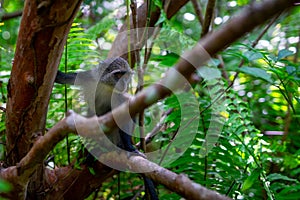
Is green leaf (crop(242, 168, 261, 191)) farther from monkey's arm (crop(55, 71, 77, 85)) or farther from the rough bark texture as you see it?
monkey's arm (crop(55, 71, 77, 85))

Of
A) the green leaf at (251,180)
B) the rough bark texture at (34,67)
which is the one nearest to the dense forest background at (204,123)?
the green leaf at (251,180)

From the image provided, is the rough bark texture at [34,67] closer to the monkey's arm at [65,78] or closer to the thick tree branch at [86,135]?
the thick tree branch at [86,135]

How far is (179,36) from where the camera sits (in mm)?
2051

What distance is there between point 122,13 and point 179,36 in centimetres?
68

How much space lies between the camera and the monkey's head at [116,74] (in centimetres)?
206

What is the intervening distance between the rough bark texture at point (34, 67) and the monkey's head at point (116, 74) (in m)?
0.69

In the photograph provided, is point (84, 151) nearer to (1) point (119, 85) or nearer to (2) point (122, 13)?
(1) point (119, 85)

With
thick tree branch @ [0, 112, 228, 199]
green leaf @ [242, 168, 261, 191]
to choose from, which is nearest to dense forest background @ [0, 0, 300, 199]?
green leaf @ [242, 168, 261, 191]

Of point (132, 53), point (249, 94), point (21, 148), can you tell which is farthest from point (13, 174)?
point (249, 94)

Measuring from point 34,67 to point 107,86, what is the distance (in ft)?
2.95

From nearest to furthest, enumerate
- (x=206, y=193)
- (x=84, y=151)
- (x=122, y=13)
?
(x=206, y=193) < (x=84, y=151) < (x=122, y=13)

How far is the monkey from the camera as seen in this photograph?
2.03m

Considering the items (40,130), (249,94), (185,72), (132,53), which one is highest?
(185,72)

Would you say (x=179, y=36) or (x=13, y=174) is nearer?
(x=13, y=174)
